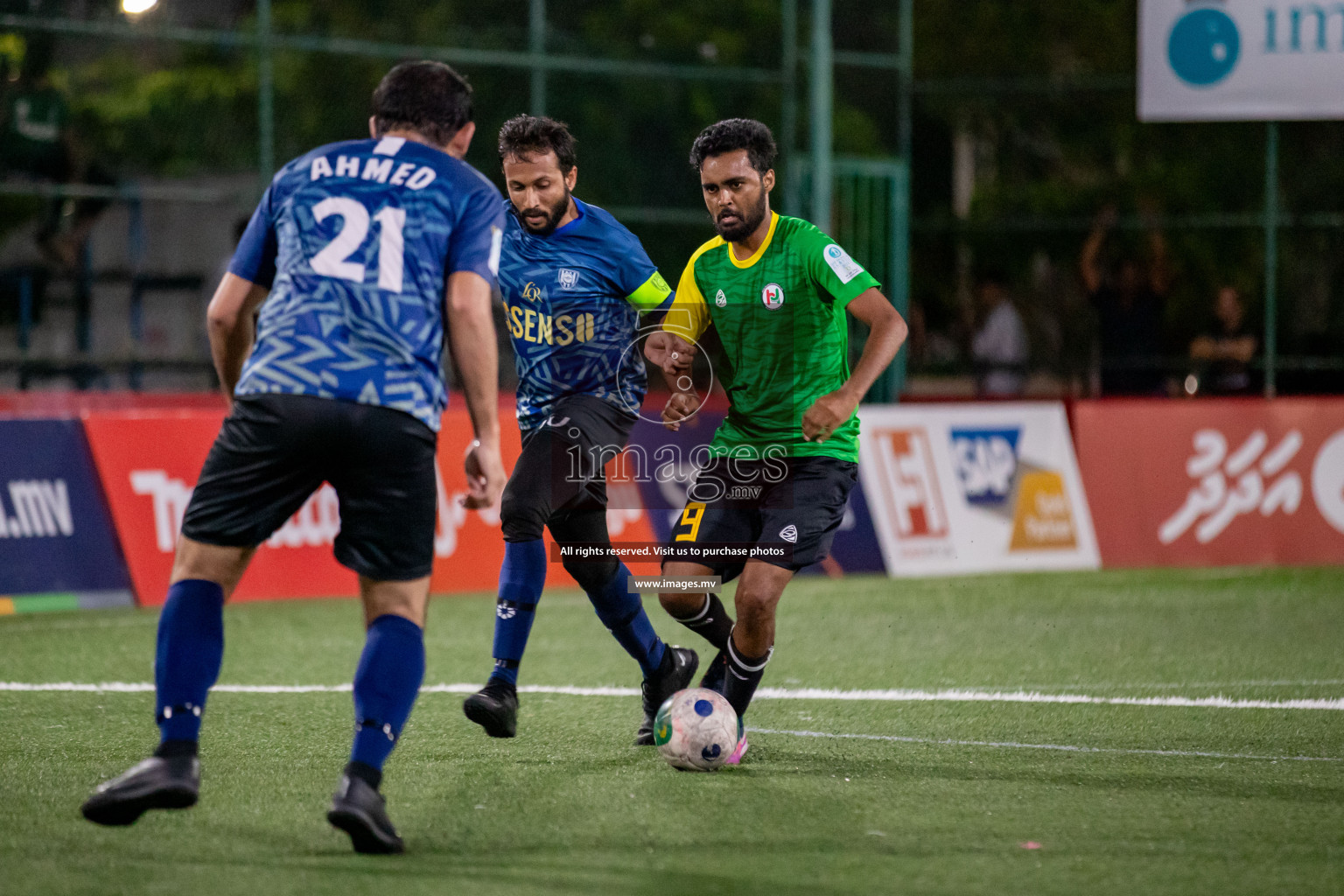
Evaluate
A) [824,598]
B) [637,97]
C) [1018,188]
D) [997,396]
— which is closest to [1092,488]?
[824,598]

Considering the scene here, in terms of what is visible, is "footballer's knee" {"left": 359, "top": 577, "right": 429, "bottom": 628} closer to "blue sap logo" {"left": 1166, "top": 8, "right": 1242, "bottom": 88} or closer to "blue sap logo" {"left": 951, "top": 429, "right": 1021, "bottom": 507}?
"blue sap logo" {"left": 951, "top": 429, "right": 1021, "bottom": 507}

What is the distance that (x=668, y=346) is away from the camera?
6.34 metres

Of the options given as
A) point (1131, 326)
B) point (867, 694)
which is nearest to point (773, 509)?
point (867, 694)

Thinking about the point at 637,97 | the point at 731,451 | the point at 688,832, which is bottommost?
the point at 688,832

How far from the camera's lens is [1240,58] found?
16047mm

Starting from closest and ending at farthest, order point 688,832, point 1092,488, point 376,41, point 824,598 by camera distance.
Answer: point 688,832, point 824,598, point 1092,488, point 376,41

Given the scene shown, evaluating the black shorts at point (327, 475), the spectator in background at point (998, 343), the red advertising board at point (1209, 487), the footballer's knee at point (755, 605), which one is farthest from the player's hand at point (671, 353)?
the spectator in background at point (998, 343)

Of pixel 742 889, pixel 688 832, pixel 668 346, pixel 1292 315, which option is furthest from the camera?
pixel 1292 315

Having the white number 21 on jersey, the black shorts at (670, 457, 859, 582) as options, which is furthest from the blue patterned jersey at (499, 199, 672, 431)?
the white number 21 on jersey

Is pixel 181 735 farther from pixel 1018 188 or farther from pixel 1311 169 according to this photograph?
pixel 1018 188

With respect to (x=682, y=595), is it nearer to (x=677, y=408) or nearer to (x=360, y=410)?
(x=677, y=408)

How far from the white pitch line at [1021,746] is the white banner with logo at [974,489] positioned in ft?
19.7

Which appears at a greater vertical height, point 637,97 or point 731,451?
point 637,97

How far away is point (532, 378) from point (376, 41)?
1094 centimetres
